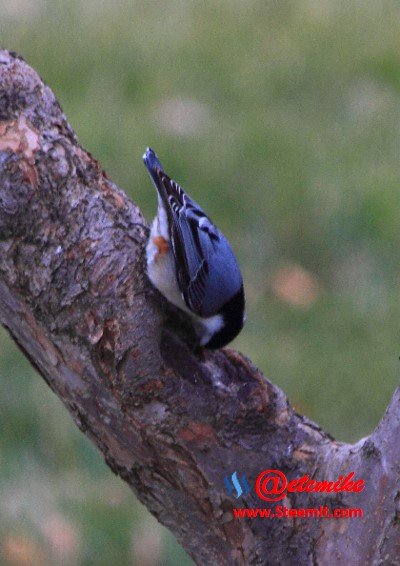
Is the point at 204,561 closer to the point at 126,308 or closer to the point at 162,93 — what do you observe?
the point at 126,308

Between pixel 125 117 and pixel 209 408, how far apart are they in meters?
3.11

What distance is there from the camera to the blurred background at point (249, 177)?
11.4 feet

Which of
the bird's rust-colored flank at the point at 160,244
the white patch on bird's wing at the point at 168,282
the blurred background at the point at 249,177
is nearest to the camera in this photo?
the white patch on bird's wing at the point at 168,282

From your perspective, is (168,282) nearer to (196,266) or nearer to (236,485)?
(196,266)

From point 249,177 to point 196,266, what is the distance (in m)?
2.05

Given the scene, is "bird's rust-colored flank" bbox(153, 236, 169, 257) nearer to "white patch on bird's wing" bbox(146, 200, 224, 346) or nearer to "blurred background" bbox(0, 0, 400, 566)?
"white patch on bird's wing" bbox(146, 200, 224, 346)

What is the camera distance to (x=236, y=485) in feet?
6.75

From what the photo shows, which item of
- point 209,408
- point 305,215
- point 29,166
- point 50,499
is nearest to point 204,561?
point 209,408

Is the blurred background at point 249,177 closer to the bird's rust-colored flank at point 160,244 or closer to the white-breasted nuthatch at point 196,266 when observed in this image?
the white-breasted nuthatch at point 196,266

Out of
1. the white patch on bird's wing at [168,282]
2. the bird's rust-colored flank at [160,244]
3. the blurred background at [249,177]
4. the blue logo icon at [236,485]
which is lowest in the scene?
the blue logo icon at [236,485]

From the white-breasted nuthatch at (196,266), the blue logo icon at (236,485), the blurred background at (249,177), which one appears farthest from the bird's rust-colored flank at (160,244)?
the blurred background at (249,177)

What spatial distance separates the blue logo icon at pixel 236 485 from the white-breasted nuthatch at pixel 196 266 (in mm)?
344

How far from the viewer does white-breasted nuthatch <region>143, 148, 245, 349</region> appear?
2.36 metres

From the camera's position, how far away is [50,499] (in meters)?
3.42
